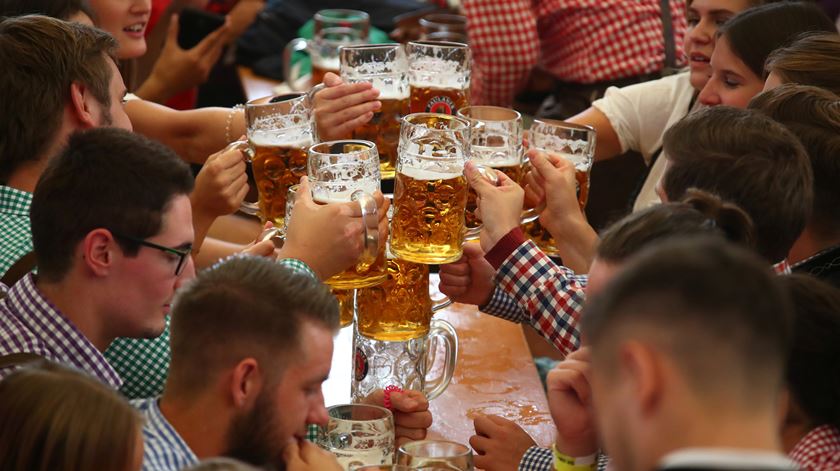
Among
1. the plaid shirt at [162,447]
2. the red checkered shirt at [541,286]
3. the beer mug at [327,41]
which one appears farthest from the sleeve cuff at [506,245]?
the beer mug at [327,41]

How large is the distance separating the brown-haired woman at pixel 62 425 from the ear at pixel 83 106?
34.6 inches

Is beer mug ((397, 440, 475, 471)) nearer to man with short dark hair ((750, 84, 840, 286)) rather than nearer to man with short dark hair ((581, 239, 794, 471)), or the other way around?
man with short dark hair ((581, 239, 794, 471))

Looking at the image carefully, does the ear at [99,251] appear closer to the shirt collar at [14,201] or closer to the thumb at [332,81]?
the shirt collar at [14,201]

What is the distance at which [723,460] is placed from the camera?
81 centimetres

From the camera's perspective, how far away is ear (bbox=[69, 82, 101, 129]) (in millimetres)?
1943

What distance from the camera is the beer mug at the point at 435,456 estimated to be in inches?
54.2

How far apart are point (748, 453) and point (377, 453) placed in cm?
75

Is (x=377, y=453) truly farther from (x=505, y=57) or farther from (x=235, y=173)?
(x=505, y=57)

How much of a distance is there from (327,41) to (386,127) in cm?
149

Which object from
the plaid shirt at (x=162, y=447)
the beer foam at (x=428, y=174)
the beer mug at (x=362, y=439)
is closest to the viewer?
the plaid shirt at (x=162, y=447)

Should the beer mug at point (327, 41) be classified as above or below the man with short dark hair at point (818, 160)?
below

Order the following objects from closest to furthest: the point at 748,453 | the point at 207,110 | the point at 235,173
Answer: the point at 748,453, the point at 235,173, the point at 207,110

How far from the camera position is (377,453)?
1.50 metres

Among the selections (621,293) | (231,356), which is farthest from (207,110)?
(621,293)
